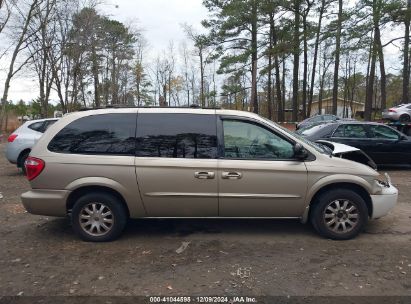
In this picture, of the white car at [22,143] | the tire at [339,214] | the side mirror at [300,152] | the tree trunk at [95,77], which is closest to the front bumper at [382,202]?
the tire at [339,214]

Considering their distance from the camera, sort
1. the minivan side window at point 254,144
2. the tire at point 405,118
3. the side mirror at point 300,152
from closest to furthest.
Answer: the side mirror at point 300,152
the minivan side window at point 254,144
the tire at point 405,118

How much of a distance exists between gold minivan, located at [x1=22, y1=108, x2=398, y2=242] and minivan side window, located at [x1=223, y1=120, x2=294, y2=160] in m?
0.01

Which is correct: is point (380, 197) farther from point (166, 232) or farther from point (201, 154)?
point (166, 232)

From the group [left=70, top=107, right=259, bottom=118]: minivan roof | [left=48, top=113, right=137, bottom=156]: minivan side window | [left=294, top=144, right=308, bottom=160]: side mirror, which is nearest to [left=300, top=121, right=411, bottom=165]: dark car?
[left=294, top=144, right=308, bottom=160]: side mirror

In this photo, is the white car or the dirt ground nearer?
the dirt ground

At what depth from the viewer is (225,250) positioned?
4754 millimetres

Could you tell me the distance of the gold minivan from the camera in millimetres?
4895

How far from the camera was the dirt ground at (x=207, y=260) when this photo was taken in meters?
3.79

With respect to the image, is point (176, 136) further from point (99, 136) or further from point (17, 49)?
point (17, 49)

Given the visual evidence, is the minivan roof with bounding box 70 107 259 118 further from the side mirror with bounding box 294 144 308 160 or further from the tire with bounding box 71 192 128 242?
the tire with bounding box 71 192 128 242

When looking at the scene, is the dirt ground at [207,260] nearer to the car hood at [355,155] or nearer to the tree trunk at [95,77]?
the car hood at [355,155]

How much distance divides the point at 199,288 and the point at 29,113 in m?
61.2

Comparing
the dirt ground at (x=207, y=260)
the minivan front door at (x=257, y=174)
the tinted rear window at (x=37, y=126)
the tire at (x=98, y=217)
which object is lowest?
the dirt ground at (x=207, y=260)

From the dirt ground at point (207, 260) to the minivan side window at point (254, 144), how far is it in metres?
1.15
